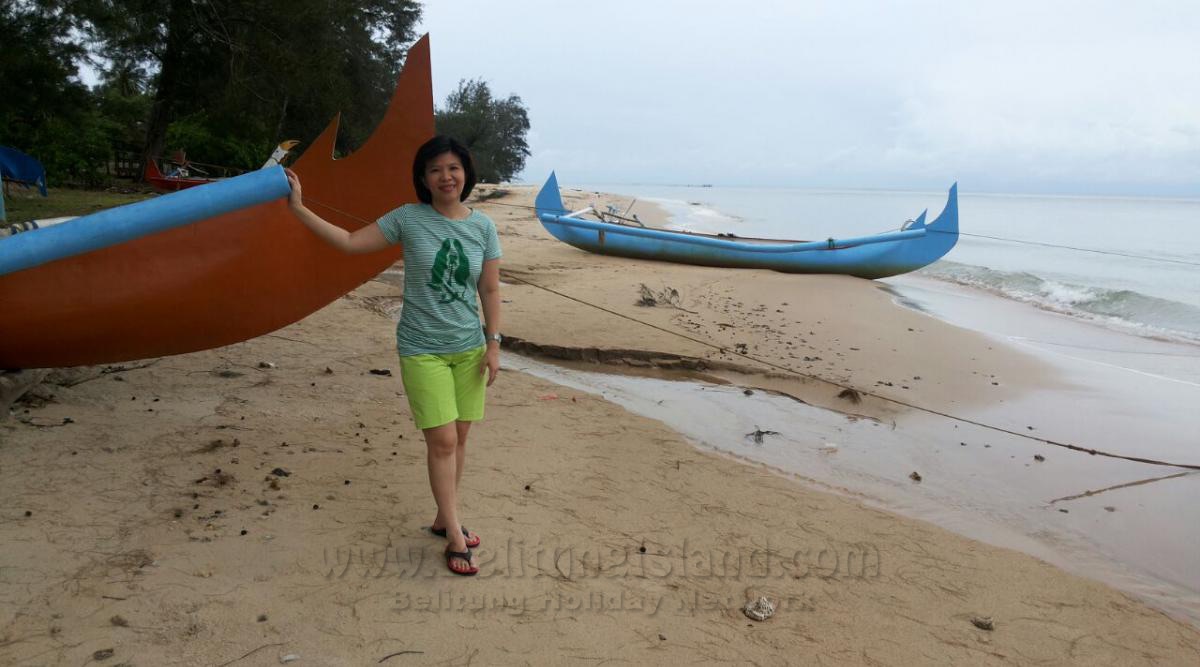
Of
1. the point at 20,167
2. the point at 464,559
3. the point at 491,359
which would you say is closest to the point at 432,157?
the point at 491,359

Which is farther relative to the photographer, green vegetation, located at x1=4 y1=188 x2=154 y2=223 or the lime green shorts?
green vegetation, located at x1=4 y1=188 x2=154 y2=223

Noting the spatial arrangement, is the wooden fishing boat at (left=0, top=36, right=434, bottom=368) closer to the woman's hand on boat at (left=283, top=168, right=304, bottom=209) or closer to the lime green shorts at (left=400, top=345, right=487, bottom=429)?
the woman's hand on boat at (left=283, top=168, right=304, bottom=209)

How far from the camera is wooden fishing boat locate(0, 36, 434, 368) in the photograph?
3.24 m

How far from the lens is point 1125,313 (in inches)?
443

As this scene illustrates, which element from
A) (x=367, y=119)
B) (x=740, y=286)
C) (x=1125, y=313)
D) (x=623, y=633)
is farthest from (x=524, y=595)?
(x=367, y=119)

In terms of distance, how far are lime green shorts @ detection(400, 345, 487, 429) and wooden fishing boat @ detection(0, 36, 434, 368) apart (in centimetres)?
141

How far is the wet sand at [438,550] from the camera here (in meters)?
2.19

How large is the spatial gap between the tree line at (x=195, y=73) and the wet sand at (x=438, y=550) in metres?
9.09

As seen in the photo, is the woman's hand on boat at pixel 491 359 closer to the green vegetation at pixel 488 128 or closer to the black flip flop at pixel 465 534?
the black flip flop at pixel 465 534

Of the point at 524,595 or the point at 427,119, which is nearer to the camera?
the point at 524,595

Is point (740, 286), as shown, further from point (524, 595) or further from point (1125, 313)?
point (524, 595)

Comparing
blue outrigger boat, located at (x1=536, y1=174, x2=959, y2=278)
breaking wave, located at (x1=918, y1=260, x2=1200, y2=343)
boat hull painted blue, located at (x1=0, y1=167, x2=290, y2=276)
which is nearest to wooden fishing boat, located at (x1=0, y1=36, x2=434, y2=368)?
boat hull painted blue, located at (x1=0, y1=167, x2=290, y2=276)

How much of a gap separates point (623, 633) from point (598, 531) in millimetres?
668

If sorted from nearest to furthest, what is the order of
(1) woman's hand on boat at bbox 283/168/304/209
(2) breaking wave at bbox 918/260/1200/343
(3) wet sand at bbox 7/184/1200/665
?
(3) wet sand at bbox 7/184/1200/665 < (1) woman's hand on boat at bbox 283/168/304/209 < (2) breaking wave at bbox 918/260/1200/343
